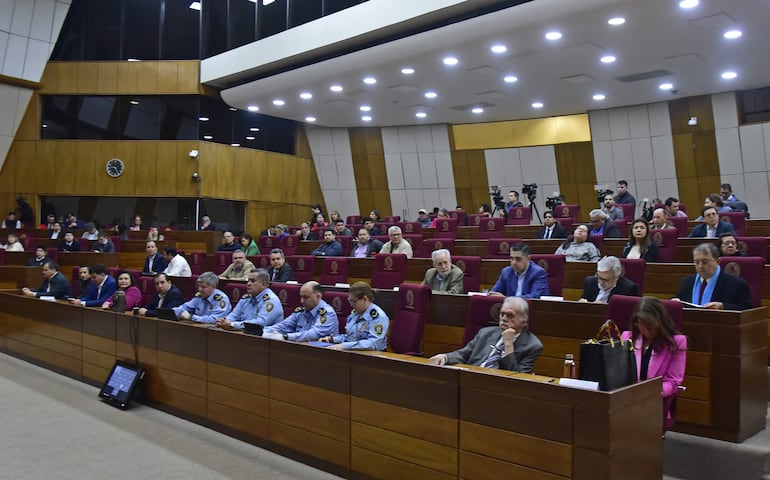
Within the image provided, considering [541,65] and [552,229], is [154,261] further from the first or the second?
[541,65]

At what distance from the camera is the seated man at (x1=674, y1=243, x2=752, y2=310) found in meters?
3.53

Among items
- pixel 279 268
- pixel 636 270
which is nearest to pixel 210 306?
pixel 279 268

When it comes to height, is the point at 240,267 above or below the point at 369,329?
above

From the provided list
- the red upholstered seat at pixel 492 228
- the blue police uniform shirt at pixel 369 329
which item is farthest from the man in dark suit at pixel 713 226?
the blue police uniform shirt at pixel 369 329

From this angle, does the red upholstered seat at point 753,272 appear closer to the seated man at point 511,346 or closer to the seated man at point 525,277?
the seated man at point 525,277

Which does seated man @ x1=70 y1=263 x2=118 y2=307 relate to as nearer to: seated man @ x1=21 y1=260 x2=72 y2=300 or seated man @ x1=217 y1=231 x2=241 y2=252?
seated man @ x1=21 y1=260 x2=72 y2=300

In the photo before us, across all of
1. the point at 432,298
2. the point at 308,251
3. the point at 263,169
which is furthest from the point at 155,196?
the point at 432,298

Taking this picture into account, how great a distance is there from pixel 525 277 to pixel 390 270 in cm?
177

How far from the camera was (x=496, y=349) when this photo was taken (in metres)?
3.30

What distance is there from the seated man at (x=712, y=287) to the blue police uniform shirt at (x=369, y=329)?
73.3 inches

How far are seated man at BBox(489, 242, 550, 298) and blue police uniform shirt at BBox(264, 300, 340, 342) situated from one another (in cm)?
117

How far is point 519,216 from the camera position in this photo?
9102 mm

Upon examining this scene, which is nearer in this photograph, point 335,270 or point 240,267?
point 335,270

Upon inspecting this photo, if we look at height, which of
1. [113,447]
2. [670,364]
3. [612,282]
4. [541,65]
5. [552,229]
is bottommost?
[113,447]
